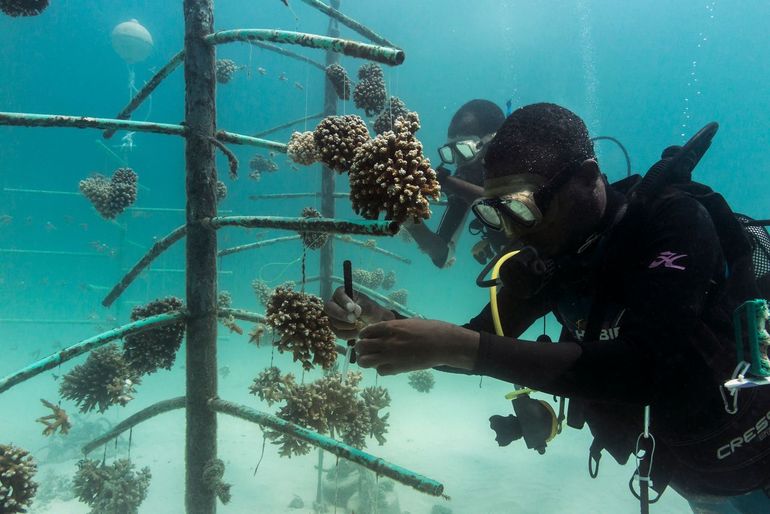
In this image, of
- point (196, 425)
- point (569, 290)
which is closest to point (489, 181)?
point (569, 290)

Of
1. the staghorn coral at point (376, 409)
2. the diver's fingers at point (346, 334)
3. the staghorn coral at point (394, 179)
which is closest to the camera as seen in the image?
the staghorn coral at point (394, 179)

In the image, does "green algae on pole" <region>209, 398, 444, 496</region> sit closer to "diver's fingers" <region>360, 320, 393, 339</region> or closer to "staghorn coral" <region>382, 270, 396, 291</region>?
"diver's fingers" <region>360, 320, 393, 339</region>

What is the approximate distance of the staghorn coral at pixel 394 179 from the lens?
206cm

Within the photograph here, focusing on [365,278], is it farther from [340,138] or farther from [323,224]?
[323,224]

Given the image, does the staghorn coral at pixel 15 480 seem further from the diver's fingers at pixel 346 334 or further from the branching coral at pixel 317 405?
the diver's fingers at pixel 346 334

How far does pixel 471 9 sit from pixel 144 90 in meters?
103

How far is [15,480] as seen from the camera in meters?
3.21

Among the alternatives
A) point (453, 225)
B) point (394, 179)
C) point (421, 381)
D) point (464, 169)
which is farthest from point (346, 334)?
point (421, 381)

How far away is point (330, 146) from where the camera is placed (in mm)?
2730

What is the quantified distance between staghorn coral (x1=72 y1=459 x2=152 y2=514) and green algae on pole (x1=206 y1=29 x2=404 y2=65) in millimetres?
4736

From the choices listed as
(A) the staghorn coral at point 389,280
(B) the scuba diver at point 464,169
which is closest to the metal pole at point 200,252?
(B) the scuba diver at point 464,169

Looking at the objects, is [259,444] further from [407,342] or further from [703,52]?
[703,52]

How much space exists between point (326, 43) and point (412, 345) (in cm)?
179

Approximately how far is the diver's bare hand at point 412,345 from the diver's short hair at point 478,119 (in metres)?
5.36
